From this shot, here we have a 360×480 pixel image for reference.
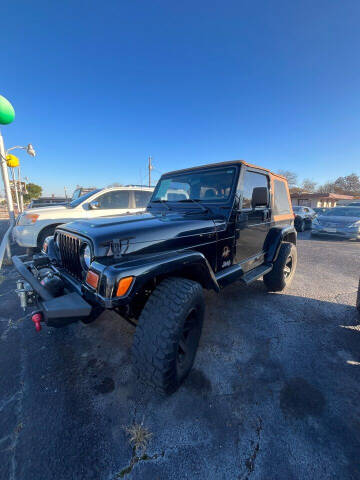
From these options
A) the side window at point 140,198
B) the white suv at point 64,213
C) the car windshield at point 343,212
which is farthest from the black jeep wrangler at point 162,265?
the car windshield at point 343,212

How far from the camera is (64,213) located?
507cm

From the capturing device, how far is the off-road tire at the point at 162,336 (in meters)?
1.55

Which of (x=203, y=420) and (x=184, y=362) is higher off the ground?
(x=184, y=362)

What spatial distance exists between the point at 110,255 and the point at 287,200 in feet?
12.9

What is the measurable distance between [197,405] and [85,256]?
158cm

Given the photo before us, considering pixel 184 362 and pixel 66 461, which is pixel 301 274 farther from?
pixel 66 461

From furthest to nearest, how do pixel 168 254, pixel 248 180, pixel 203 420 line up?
1. pixel 248 180
2. pixel 168 254
3. pixel 203 420

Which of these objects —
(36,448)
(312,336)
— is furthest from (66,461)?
(312,336)

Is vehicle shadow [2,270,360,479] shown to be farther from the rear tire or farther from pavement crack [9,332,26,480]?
the rear tire

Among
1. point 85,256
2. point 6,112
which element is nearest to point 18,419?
point 85,256

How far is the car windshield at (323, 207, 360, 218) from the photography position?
31.8 ft

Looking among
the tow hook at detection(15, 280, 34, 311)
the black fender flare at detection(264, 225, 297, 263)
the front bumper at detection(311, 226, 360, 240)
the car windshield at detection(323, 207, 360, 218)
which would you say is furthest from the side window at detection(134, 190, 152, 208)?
the car windshield at detection(323, 207, 360, 218)

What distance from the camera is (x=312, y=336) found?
259 centimetres

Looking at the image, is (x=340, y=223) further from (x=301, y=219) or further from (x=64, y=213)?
(x=64, y=213)
